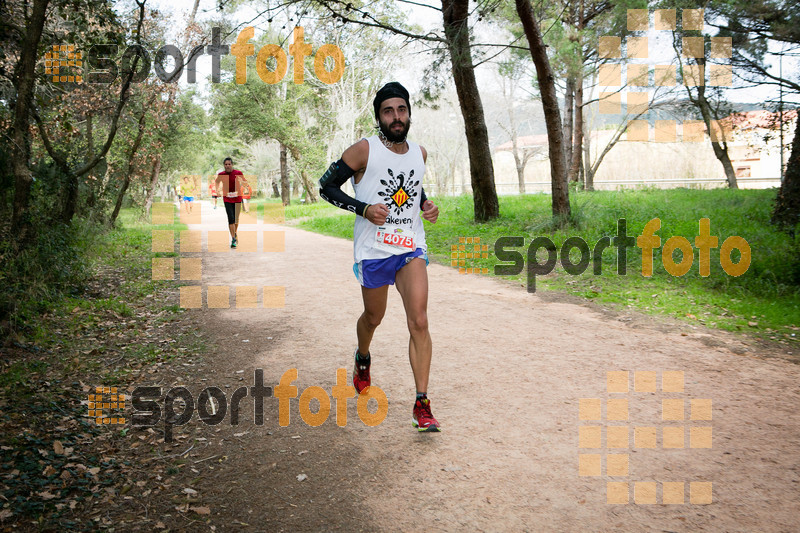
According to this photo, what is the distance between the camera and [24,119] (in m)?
6.90

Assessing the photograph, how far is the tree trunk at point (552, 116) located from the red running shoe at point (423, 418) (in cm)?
934

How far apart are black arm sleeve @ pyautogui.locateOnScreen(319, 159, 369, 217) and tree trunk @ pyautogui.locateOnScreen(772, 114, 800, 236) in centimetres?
840

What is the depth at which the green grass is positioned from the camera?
7.03 meters

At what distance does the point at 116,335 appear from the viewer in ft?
22.2

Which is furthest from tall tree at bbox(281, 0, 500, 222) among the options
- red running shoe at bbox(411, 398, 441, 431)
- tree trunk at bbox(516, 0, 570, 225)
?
red running shoe at bbox(411, 398, 441, 431)

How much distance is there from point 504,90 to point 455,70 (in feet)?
124

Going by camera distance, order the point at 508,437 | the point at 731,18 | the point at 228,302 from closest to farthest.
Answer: the point at 508,437
the point at 228,302
the point at 731,18

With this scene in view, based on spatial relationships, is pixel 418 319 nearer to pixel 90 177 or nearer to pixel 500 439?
pixel 500 439

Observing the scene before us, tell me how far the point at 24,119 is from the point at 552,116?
31.7 feet

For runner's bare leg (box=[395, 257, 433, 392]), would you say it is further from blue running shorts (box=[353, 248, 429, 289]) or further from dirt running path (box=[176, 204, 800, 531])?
dirt running path (box=[176, 204, 800, 531])

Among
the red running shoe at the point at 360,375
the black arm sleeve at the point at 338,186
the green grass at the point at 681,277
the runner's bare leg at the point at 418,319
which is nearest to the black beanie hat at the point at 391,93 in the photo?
the black arm sleeve at the point at 338,186

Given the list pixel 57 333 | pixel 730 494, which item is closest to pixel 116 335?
pixel 57 333

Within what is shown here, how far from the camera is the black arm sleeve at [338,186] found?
4113 millimetres

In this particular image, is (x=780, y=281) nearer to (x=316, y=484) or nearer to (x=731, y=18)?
(x=316, y=484)
